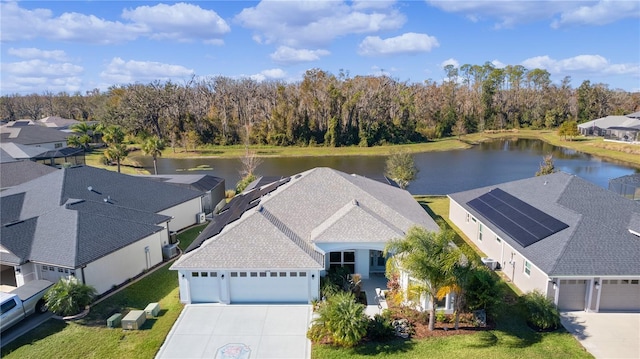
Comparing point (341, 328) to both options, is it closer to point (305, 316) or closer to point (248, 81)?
point (305, 316)

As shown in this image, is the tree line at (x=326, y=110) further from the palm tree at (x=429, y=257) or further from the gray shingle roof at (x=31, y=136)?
the palm tree at (x=429, y=257)

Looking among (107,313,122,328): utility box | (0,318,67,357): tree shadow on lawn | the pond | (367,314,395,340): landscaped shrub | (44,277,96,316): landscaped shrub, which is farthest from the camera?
the pond

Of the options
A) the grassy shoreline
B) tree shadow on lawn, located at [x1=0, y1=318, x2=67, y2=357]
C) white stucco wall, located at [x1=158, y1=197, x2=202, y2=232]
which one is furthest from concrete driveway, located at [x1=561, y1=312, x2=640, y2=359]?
the grassy shoreline

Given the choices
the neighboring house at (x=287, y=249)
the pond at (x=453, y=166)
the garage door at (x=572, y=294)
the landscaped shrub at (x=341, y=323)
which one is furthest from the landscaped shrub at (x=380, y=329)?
the pond at (x=453, y=166)

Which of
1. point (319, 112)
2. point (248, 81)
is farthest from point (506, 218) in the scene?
point (248, 81)

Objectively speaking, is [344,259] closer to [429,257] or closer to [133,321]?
[429,257]

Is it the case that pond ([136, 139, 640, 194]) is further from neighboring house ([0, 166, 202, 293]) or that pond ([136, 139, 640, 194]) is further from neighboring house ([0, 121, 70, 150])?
neighboring house ([0, 166, 202, 293])

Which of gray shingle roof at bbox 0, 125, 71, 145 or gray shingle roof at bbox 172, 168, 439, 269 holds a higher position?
gray shingle roof at bbox 0, 125, 71, 145
